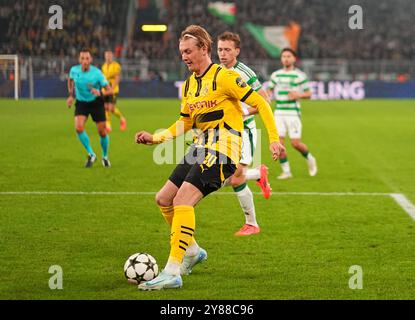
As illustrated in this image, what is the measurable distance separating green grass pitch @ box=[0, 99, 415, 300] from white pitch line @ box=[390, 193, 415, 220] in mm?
139

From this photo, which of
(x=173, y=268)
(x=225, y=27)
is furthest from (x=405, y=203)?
(x=225, y=27)

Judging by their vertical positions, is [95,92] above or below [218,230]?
above

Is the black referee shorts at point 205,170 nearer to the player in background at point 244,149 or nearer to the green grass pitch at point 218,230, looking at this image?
the green grass pitch at point 218,230

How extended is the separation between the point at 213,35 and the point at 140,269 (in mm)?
41358

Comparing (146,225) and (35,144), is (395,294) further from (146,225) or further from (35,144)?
(35,144)

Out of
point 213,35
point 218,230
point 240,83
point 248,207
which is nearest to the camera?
point 240,83

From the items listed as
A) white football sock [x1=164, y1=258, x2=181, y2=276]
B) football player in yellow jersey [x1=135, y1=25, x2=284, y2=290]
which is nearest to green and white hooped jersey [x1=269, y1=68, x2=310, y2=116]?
football player in yellow jersey [x1=135, y1=25, x2=284, y2=290]

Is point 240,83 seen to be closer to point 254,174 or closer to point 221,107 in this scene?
point 221,107

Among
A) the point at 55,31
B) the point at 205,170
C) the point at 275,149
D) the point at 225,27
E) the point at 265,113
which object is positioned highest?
the point at 225,27

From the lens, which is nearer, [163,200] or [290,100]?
[163,200]

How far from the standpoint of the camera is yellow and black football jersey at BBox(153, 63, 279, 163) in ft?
24.8

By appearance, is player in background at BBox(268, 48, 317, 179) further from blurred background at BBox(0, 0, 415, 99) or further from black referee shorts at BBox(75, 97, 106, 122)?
blurred background at BBox(0, 0, 415, 99)

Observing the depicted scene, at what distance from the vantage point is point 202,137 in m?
7.75
